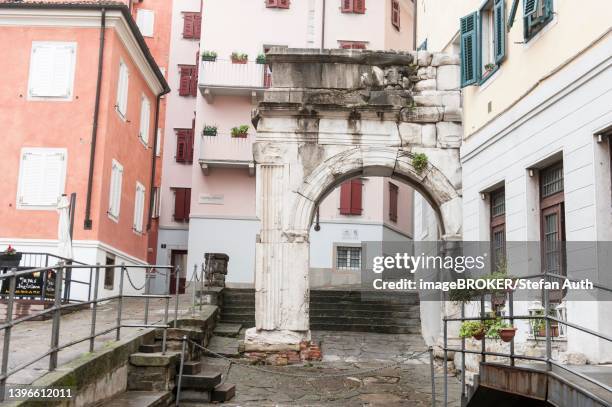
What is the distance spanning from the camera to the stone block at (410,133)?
13.7 metres

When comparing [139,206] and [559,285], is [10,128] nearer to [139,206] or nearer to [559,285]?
[139,206]

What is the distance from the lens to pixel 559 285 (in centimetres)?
952

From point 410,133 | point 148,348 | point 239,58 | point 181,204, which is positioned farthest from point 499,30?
point 181,204

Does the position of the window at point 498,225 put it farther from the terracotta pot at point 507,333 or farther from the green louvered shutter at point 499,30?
the terracotta pot at point 507,333

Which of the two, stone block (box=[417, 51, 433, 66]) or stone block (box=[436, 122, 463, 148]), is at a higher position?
stone block (box=[417, 51, 433, 66])

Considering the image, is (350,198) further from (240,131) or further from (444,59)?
(444,59)

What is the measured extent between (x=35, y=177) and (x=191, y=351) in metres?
9.87

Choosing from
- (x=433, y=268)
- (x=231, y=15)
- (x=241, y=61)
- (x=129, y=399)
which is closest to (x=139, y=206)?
(x=241, y=61)

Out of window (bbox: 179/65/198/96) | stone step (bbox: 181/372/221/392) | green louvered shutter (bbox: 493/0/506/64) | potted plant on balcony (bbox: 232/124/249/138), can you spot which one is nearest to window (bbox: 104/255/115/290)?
potted plant on balcony (bbox: 232/124/249/138)

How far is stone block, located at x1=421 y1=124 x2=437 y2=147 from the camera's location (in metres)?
13.6

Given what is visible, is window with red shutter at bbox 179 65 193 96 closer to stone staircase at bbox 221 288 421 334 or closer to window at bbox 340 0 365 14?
window at bbox 340 0 365 14

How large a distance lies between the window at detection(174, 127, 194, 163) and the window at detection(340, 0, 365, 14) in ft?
27.1

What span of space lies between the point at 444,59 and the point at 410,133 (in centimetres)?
→ 157

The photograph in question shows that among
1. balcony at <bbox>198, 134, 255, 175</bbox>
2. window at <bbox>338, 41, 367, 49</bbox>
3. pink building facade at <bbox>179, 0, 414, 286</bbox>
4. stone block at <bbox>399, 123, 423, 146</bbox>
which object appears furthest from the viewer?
window at <bbox>338, 41, 367, 49</bbox>
